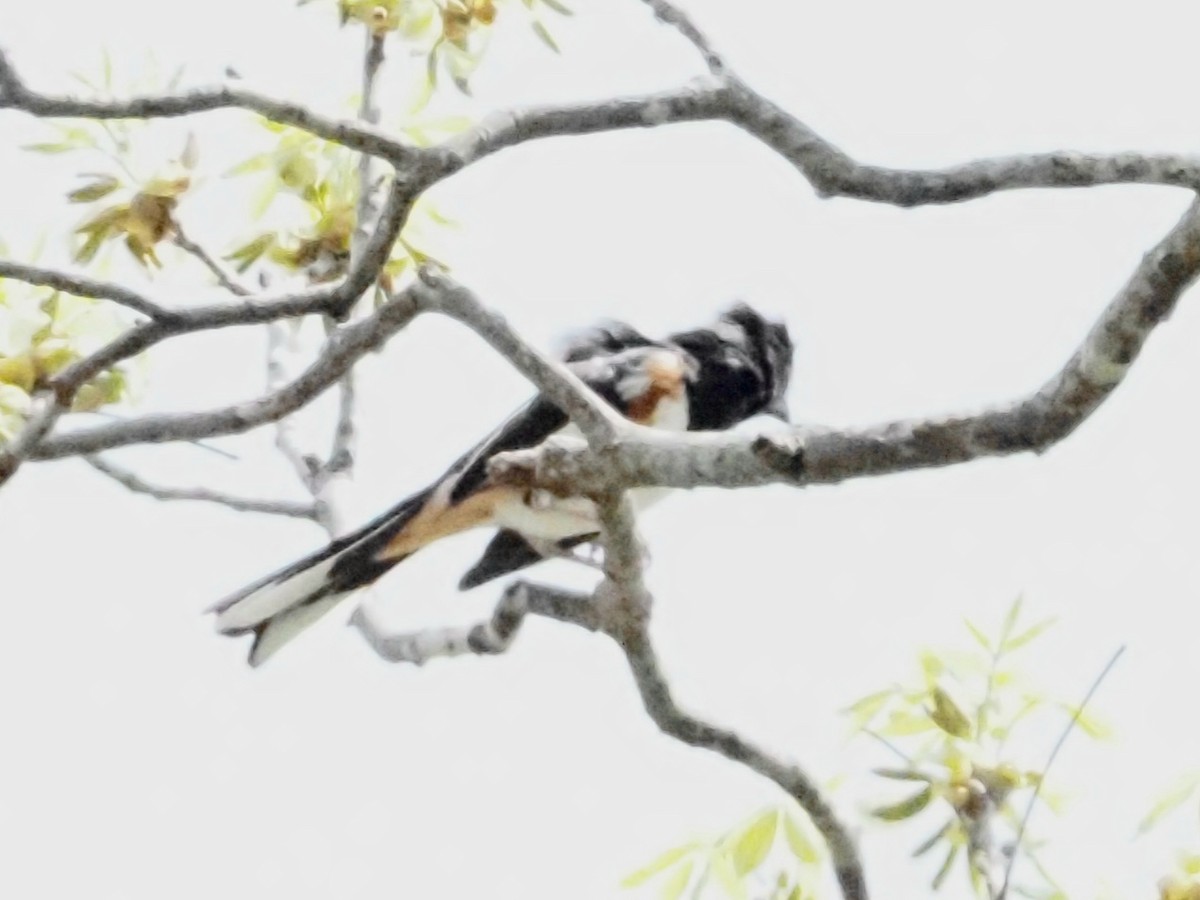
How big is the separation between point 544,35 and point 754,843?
115 centimetres

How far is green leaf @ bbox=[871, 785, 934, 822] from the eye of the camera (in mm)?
1961

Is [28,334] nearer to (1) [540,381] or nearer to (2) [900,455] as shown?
(1) [540,381]

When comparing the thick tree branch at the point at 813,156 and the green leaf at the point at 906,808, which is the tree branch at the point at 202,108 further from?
the green leaf at the point at 906,808

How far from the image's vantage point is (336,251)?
2500 millimetres

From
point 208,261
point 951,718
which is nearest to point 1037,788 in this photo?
point 951,718

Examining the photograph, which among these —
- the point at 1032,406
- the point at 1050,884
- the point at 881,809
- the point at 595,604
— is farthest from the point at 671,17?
the point at 1050,884

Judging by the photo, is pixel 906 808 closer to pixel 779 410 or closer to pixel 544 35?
pixel 544 35

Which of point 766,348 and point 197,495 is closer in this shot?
point 197,495

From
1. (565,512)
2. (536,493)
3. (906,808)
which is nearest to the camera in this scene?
(906,808)

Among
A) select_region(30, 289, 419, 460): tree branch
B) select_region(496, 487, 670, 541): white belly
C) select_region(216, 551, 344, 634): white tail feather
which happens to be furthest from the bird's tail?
select_region(30, 289, 419, 460): tree branch

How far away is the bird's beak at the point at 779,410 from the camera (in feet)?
10.4

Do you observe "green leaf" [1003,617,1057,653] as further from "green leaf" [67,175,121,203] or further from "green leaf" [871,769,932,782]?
Answer: "green leaf" [67,175,121,203]

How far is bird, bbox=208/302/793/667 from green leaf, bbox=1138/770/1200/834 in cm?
92

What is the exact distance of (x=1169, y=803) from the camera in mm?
1856
